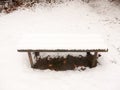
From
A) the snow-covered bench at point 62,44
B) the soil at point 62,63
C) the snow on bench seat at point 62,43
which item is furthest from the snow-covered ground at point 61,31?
the snow on bench seat at point 62,43

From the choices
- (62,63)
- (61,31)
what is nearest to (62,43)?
(62,63)

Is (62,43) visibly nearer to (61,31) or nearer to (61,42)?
(61,42)

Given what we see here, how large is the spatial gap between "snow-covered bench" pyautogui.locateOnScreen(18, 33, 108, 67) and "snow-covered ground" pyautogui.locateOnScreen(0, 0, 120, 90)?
0.54 m

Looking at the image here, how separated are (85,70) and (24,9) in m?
4.93

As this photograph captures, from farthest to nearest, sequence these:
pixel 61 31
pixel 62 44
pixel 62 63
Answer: pixel 61 31 < pixel 62 63 < pixel 62 44

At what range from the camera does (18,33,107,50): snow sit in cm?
501

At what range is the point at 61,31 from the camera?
721 cm

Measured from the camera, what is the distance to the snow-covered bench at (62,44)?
4973mm

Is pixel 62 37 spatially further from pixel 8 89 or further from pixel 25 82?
pixel 8 89

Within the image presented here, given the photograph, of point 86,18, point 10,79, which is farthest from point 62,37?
point 86,18

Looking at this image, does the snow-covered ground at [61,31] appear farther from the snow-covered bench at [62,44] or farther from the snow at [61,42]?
the snow at [61,42]

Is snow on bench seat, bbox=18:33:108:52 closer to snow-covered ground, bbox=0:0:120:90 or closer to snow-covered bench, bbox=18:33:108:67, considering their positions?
snow-covered bench, bbox=18:33:108:67

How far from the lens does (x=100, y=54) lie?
235 inches

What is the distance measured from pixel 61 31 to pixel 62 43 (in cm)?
210
